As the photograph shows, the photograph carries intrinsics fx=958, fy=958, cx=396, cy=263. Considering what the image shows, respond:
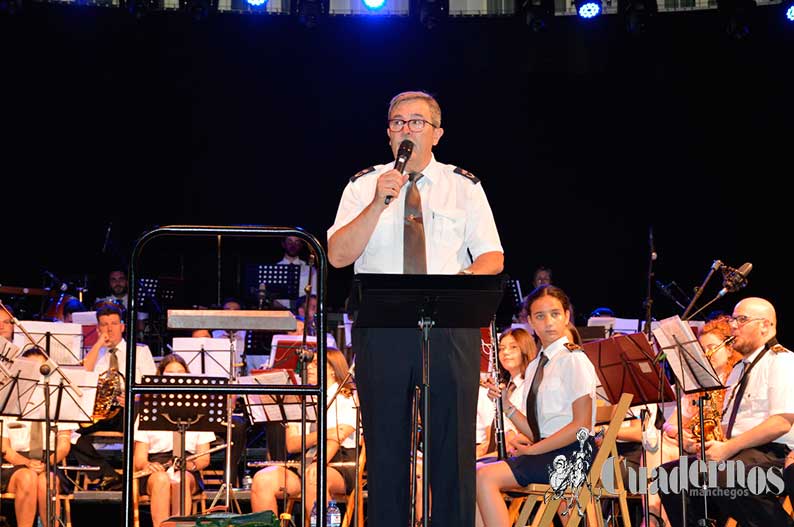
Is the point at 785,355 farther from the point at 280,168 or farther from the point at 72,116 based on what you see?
the point at 72,116

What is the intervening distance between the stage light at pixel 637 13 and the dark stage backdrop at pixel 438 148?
68.5 inches

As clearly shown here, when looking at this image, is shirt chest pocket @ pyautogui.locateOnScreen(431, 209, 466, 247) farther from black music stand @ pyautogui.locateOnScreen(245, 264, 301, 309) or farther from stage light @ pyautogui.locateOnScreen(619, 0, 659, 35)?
black music stand @ pyautogui.locateOnScreen(245, 264, 301, 309)

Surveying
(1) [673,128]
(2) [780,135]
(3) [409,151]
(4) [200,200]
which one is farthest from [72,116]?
(3) [409,151]

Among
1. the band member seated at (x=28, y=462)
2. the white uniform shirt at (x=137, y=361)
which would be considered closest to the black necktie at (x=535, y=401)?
the white uniform shirt at (x=137, y=361)

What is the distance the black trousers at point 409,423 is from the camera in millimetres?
3549

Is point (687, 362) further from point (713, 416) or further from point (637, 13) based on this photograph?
point (637, 13)

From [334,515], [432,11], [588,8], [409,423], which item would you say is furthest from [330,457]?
[588,8]

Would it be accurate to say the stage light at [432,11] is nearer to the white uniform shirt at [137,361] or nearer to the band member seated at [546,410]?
the white uniform shirt at [137,361]

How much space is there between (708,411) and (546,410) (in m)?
2.09

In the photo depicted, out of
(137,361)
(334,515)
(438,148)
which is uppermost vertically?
(438,148)

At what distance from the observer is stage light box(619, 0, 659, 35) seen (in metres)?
10.6

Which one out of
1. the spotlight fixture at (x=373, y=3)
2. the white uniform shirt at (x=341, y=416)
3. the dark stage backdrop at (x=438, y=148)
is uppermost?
the spotlight fixture at (x=373, y=3)

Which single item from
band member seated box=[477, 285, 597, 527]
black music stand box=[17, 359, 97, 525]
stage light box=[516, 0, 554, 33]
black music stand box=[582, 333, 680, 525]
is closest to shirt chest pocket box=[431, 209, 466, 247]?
band member seated box=[477, 285, 597, 527]

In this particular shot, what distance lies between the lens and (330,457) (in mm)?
7484
